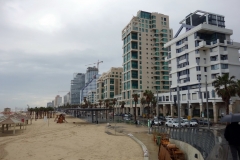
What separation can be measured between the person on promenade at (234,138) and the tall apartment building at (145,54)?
77684 millimetres

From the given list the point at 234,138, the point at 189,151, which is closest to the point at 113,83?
the point at 189,151

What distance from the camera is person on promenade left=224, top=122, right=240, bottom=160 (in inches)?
301

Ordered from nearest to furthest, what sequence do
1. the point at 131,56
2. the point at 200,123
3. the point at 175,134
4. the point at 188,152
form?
the point at 188,152 → the point at 175,134 → the point at 200,123 → the point at 131,56

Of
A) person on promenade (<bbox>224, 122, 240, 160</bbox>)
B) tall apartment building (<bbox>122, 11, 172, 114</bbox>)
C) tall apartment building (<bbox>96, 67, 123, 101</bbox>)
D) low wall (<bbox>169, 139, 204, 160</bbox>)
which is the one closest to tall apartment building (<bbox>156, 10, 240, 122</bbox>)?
tall apartment building (<bbox>122, 11, 172, 114</bbox>)

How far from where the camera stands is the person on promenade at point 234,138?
7.65 metres

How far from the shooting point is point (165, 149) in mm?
15891

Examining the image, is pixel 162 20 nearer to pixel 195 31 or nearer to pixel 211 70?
pixel 195 31

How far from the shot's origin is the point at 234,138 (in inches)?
312

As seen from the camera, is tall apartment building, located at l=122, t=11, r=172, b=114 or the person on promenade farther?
tall apartment building, located at l=122, t=11, r=172, b=114

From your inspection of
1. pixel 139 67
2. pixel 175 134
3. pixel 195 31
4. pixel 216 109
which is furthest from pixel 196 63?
pixel 175 134

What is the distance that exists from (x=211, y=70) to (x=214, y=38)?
10498 millimetres

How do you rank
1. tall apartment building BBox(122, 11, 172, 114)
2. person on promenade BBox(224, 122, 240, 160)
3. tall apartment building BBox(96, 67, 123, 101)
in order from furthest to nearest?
1. tall apartment building BBox(96, 67, 123, 101)
2. tall apartment building BBox(122, 11, 172, 114)
3. person on promenade BBox(224, 122, 240, 160)

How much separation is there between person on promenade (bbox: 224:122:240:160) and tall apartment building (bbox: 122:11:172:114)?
77684mm

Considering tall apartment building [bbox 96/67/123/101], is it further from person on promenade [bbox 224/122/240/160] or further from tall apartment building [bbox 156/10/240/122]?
person on promenade [bbox 224/122/240/160]
